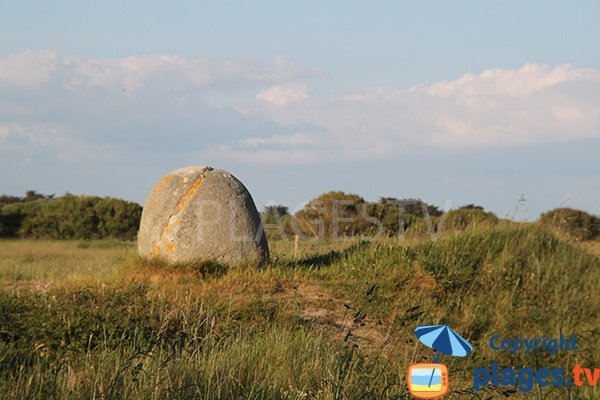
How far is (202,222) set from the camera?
13227 mm

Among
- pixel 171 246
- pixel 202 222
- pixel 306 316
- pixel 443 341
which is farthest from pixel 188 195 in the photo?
pixel 443 341

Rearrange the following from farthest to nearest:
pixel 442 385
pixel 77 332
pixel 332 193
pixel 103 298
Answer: pixel 332 193 → pixel 103 298 → pixel 77 332 → pixel 442 385

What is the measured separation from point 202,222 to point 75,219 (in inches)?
897

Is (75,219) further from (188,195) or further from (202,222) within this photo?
(202,222)

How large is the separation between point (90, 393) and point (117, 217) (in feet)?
97.3

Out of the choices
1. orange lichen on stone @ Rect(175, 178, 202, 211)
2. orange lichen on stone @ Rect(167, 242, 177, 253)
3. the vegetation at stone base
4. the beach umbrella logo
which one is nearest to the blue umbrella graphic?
the beach umbrella logo

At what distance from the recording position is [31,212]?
116ft

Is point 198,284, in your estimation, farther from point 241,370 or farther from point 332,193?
point 332,193

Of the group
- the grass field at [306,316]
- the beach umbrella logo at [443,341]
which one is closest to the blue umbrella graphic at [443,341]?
the beach umbrella logo at [443,341]

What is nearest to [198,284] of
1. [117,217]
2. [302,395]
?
[302,395]

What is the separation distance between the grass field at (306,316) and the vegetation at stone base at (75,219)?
19.1m

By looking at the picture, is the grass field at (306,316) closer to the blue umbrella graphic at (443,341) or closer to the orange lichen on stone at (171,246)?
the orange lichen on stone at (171,246)

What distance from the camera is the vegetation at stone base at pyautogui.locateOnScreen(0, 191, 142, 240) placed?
34.2m

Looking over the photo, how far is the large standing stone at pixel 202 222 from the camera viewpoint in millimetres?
13133
